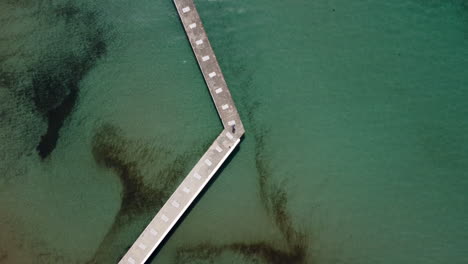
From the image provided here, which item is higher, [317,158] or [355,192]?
[317,158]

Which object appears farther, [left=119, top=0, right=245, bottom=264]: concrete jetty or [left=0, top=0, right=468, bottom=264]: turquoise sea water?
[left=0, top=0, right=468, bottom=264]: turquoise sea water

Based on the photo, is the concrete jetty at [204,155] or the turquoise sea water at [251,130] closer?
the concrete jetty at [204,155]

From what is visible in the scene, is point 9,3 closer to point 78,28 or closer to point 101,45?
point 78,28

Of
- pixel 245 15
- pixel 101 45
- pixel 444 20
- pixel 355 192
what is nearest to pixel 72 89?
pixel 101 45

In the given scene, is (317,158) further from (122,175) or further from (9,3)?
(9,3)

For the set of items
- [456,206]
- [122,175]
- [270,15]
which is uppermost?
[270,15]
